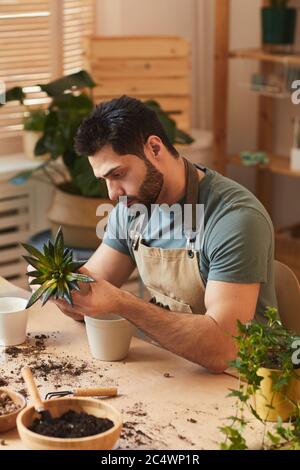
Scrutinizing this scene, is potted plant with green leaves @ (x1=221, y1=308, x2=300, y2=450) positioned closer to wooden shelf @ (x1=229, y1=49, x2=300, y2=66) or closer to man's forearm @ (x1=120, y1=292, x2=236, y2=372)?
man's forearm @ (x1=120, y1=292, x2=236, y2=372)

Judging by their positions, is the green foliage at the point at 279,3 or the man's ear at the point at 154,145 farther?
the green foliage at the point at 279,3

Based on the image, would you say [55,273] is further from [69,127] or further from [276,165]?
[276,165]

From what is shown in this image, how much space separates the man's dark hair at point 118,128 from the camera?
7.29 feet

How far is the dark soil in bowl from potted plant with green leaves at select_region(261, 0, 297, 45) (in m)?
2.84

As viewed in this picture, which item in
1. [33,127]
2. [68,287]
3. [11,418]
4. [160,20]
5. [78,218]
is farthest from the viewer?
[160,20]

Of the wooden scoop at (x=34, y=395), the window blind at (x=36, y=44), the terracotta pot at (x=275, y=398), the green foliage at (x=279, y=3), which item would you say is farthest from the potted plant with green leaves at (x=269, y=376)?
the green foliage at (x=279, y=3)

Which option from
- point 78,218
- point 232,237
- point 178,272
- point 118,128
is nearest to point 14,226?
point 78,218

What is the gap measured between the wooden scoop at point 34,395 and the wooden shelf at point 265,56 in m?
2.48

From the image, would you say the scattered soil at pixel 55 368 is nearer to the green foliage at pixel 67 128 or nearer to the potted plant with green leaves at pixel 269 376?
the potted plant with green leaves at pixel 269 376

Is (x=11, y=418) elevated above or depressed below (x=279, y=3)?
below

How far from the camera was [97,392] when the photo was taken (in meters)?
1.88

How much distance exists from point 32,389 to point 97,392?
5.9 inches
